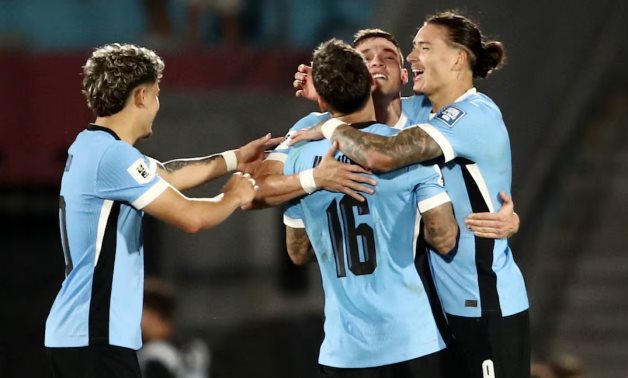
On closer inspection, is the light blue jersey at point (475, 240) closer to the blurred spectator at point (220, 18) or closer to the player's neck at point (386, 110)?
the player's neck at point (386, 110)

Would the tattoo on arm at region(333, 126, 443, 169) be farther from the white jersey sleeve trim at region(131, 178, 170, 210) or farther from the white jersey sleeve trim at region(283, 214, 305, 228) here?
the white jersey sleeve trim at region(131, 178, 170, 210)

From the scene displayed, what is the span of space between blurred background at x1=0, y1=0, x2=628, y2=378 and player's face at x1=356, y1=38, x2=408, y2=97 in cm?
311

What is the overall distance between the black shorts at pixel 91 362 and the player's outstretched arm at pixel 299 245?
812 millimetres

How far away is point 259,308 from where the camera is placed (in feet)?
28.1

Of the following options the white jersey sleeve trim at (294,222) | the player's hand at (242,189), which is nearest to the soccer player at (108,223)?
the player's hand at (242,189)

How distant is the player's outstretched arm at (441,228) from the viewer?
4.21 metres

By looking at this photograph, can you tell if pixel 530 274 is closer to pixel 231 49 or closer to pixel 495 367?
pixel 231 49

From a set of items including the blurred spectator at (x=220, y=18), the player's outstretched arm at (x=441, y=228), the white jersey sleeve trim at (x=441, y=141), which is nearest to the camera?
the player's outstretched arm at (x=441, y=228)

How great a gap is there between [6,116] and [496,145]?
16.7 feet

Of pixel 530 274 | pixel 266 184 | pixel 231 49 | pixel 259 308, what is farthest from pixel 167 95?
pixel 266 184

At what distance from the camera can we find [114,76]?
4.23 m

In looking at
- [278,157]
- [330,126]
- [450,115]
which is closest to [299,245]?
[278,157]

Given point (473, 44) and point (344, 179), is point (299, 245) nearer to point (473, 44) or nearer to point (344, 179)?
point (344, 179)

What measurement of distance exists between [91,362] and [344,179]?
1071 mm
